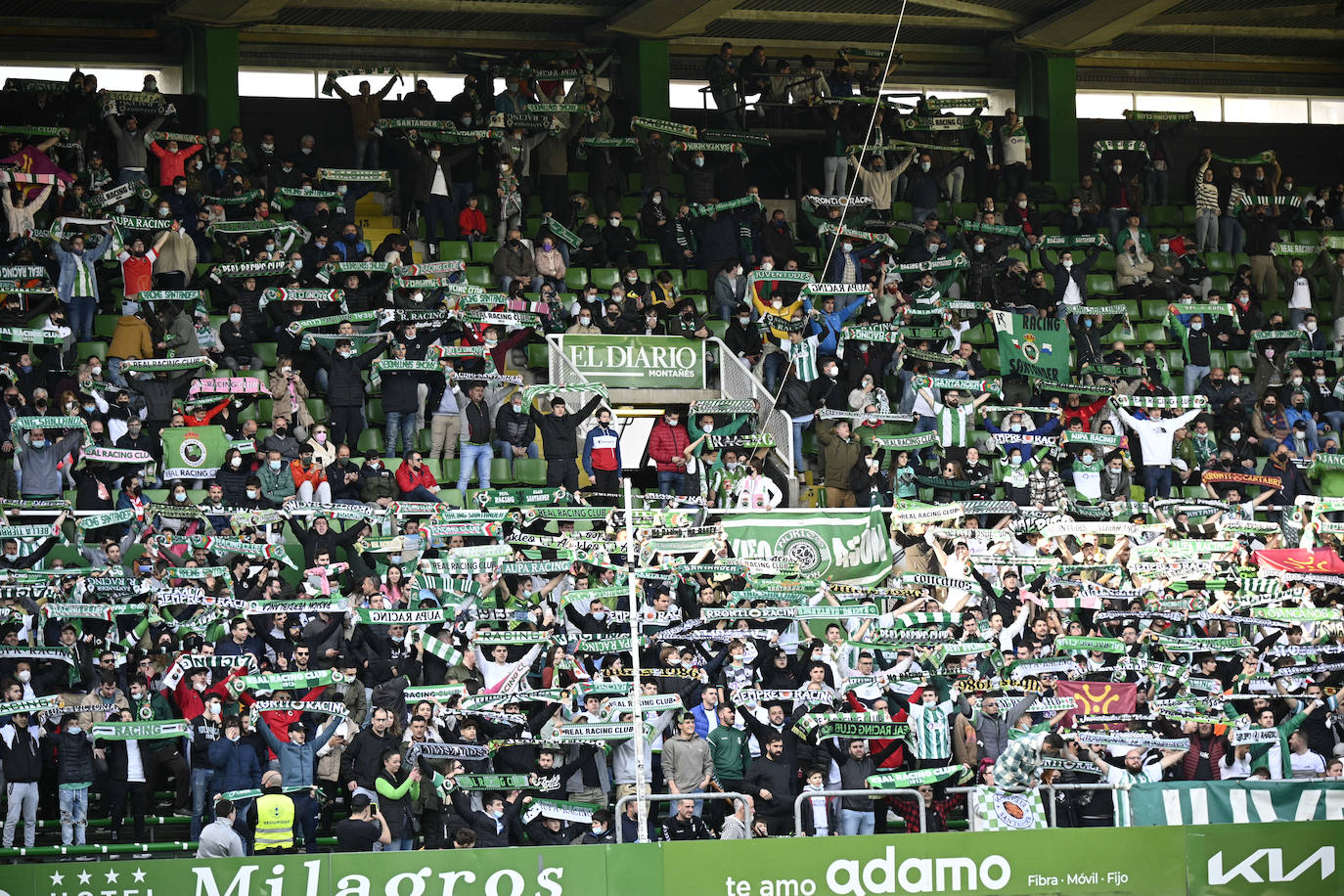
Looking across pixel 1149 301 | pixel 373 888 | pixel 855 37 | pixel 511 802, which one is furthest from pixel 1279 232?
pixel 373 888

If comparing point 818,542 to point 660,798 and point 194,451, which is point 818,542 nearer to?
point 660,798

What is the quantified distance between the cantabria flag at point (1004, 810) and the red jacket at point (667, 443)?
7364 mm

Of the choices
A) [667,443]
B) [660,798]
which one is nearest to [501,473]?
[667,443]

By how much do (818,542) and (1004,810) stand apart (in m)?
5.29

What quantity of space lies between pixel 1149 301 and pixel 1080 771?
1281cm

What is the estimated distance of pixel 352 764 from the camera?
16172mm

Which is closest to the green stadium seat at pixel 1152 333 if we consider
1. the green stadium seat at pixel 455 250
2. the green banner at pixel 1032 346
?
the green banner at pixel 1032 346

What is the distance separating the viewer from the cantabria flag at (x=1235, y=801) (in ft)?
48.8

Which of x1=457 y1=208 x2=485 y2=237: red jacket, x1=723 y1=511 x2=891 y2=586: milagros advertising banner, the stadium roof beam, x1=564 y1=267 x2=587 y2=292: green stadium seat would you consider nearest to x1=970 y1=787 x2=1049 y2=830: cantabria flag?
x1=723 y1=511 x2=891 y2=586: milagros advertising banner

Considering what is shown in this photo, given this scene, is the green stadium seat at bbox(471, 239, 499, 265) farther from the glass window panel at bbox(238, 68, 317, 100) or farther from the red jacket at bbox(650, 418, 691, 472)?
the glass window panel at bbox(238, 68, 317, 100)

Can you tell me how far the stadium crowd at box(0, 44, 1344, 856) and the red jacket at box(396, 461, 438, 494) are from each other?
0.03 m

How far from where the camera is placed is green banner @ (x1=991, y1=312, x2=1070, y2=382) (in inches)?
997

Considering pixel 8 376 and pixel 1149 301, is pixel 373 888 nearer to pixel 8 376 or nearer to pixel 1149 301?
pixel 8 376

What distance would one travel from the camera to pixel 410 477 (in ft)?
69.4
